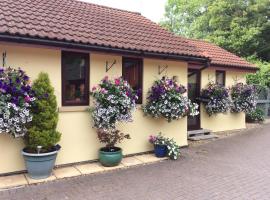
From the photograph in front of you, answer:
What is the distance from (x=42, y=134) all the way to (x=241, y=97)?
9.16 meters

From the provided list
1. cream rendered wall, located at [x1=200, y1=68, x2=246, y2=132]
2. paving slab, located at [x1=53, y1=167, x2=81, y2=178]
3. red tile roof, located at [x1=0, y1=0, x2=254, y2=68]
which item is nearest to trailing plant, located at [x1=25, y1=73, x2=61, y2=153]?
paving slab, located at [x1=53, y1=167, x2=81, y2=178]

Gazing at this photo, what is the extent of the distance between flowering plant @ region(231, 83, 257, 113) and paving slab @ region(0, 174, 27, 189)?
9214 millimetres

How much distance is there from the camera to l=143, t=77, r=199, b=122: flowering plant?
790 cm

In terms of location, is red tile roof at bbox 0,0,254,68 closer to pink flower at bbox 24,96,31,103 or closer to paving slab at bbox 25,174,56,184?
pink flower at bbox 24,96,31,103

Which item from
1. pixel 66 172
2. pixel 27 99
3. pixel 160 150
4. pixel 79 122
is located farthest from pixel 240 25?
pixel 27 99

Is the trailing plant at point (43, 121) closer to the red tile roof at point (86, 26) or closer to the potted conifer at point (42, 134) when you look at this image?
the potted conifer at point (42, 134)

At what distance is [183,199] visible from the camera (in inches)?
203

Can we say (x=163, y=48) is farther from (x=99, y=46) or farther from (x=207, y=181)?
(x=207, y=181)

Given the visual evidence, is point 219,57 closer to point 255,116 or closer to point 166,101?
point 255,116

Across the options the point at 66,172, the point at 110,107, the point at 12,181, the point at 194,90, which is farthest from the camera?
the point at 194,90

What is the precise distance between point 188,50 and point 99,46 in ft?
11.2

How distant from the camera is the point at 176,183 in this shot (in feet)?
19.5

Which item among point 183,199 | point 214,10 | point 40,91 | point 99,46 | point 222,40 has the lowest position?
point 183,199

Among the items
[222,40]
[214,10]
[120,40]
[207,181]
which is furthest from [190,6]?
[207,181]
